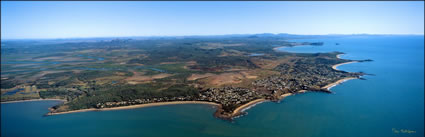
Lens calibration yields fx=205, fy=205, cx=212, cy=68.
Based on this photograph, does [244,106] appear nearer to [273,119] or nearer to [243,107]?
[243,107]

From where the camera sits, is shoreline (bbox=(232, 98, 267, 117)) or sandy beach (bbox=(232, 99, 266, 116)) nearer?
shoreline (bbox=(232, 98, 267, 117))

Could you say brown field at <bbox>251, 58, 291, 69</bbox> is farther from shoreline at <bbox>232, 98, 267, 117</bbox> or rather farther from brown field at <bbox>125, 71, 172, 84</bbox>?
brown field at <bbox>125, 71, 172, 84</bbox>

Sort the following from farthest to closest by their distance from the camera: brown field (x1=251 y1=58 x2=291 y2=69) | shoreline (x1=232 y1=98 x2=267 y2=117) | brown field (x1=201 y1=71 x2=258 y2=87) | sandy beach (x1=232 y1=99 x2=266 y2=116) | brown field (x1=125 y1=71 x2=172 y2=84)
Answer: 1. brown field (x1=251 y1=58 x2=291 y2=69)
2. brown field (x1=125 y1=71 x2=172 y2=84)
3. brown field (x1=201 y1=71 x2=258 y2=87)
4. sandy beach (x1=232 y1=99 x2=266 y2=116)
5. shoreline (x1=232 y1=98 x2=267 y2=117)

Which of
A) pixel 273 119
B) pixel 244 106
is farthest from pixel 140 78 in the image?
pixel 273 119

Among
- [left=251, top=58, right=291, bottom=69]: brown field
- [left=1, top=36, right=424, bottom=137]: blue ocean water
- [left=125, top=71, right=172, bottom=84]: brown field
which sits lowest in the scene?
[left=1, top=36, right=424, bottom=137]: blue ocean water

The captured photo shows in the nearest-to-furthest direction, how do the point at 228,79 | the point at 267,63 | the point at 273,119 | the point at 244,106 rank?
the point at 273,119, the point at 244,106, the point at 228,79, the point at 267,63

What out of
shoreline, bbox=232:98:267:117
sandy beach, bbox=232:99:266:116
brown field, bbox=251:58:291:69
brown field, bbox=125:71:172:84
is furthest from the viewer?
brown field, bbox=251:58:291:69

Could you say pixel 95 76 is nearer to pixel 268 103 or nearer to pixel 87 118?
pixel 87 118

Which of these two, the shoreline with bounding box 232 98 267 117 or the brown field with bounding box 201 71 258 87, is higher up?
the brown field with bounding box 201 71 258 87

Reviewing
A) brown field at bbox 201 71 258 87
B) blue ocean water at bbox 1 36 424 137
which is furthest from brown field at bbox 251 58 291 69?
blue ocean water at bbox 1 36 424 137

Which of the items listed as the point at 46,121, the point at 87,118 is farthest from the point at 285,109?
the point at 46,121

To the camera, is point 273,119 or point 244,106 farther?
point 244,106
